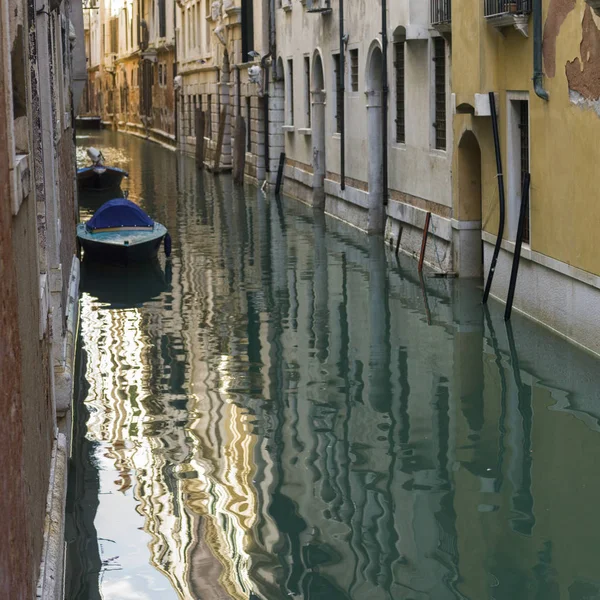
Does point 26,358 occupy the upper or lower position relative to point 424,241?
upper

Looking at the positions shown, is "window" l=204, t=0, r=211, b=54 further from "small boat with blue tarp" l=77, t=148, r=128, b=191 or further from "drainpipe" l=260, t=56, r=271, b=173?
"small boat with blue tarp" l=77, t=148, r=128, b=191

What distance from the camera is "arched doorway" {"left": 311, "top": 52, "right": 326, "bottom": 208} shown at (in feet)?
79.7

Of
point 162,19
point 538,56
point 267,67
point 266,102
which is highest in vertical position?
point 162,19

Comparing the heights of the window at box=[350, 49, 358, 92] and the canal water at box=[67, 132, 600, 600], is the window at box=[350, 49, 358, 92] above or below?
above

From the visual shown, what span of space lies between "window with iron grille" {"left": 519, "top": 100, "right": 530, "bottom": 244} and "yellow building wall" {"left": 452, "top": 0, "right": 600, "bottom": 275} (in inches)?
8.5

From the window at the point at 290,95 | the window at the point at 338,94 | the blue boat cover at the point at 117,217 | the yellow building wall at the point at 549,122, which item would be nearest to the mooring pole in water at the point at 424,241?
the yellow building wall at the point at 549,122

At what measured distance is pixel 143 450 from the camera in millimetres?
8727

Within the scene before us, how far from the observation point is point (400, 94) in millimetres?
18766

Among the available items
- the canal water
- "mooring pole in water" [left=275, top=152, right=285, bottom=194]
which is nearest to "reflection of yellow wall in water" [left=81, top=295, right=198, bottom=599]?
the canal water

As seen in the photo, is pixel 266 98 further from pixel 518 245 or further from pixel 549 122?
pixel 549 122

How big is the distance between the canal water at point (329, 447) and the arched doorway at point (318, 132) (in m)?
8.71

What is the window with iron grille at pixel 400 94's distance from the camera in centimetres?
1847

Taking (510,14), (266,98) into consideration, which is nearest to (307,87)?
(266,98)

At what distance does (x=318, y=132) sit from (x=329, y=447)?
1634cm
